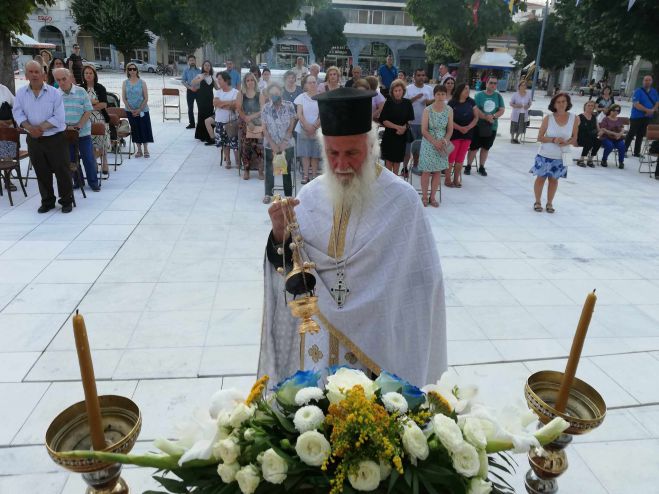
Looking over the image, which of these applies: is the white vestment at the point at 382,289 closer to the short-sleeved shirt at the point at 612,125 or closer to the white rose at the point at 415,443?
the white rose at the point at 415,443

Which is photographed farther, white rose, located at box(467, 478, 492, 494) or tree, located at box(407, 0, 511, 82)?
tree, located at box(407, 0, 511, 82)

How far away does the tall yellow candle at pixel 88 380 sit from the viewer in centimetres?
109

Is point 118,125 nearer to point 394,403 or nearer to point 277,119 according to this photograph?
point 277,119

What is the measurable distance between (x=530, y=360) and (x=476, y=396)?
356 centimetres

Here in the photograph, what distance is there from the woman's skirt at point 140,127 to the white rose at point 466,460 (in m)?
12.3

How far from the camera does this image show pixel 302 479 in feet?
3.91

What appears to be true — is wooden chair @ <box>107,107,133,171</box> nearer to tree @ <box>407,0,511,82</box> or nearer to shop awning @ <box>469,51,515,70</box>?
tree @ <box>407,0,511,82</box>

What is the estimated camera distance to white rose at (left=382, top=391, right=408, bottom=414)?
1.24 metres

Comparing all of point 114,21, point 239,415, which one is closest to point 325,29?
point 114,21

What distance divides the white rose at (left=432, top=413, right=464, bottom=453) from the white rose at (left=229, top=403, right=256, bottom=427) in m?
0.44

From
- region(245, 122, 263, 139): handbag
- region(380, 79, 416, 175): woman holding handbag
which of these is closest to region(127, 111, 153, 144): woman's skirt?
region(245, 122, 263, 139): handbag

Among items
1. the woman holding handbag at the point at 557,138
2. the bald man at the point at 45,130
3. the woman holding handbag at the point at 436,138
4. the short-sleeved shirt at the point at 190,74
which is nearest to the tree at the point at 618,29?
the woman holding handbag at the point at 557,138

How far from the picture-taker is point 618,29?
1501 cm

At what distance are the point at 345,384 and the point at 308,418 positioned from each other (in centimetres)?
13
